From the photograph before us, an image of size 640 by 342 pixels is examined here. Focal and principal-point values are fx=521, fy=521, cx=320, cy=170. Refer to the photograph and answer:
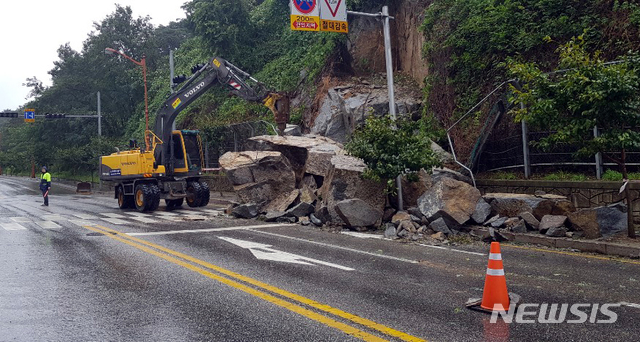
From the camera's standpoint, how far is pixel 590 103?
32.0 ft

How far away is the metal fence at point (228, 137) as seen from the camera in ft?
93.6

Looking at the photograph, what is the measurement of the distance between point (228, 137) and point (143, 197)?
1095 centimetres

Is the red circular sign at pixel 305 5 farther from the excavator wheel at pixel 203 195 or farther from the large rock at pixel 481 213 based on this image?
the excavator wheel at pixel 203 195

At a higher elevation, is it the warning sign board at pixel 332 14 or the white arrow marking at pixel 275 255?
the warning sign board at pixel 332 14

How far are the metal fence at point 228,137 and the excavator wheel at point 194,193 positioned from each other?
286 inches

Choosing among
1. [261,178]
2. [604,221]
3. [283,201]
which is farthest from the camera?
[261,178]

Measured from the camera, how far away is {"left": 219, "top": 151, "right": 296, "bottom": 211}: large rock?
56.6 ft

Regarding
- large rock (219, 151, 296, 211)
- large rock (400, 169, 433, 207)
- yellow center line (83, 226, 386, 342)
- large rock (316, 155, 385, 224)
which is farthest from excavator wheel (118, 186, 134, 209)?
yellow center line (83, 226, 386, 342)

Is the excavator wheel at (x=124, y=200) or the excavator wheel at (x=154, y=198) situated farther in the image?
the excavator wheel at (x=124, y=200)

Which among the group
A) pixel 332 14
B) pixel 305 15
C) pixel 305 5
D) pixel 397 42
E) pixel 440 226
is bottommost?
pixel 440 226

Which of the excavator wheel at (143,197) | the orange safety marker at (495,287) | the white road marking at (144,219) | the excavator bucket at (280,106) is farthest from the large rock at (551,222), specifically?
the excavator wheel at (143,197)

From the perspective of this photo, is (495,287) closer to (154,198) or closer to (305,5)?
(305,5)

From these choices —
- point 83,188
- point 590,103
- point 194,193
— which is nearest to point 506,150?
point 590,103

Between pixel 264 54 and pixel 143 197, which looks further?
pixel 264 54
